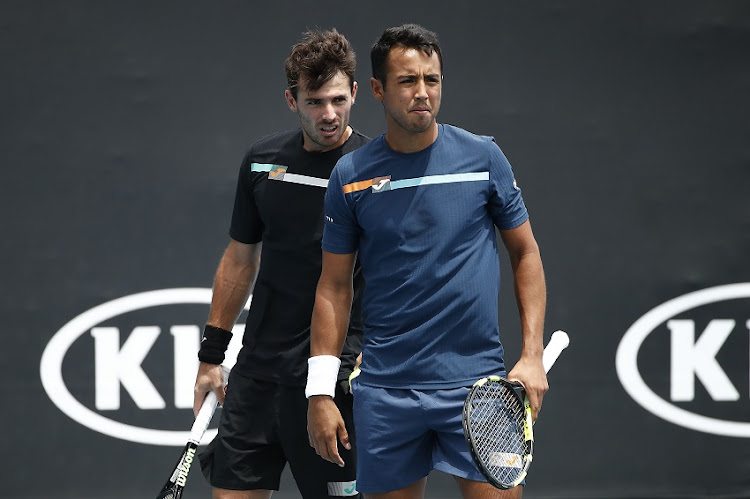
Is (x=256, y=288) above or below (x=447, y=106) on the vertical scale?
below

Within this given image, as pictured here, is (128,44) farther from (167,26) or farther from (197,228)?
(197,228)

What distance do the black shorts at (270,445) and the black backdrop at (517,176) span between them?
3.85 feet

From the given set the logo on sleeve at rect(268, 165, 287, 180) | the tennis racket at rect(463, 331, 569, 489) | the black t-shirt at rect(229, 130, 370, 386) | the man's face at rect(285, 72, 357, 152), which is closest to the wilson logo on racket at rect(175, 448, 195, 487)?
the black t-shirt at rect(229, 130, 370, 386)

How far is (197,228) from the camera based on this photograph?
437 centimetres

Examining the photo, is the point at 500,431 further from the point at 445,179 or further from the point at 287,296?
the point at 287,296

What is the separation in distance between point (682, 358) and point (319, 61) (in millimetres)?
2171

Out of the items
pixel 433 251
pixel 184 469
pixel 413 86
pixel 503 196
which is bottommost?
pixel 184 469

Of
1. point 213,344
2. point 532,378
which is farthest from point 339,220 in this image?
point 213,344

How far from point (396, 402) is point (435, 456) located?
0.16 meters

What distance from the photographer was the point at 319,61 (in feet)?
9.91

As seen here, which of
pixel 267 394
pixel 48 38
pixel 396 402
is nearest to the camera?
pixel 396 402

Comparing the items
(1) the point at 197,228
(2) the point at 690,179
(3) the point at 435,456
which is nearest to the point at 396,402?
(3) the point at 435,456

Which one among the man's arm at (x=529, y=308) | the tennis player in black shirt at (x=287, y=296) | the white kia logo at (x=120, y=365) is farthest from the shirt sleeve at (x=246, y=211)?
the white kia logo at (x=120, y=365)

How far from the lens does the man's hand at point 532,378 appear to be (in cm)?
256
